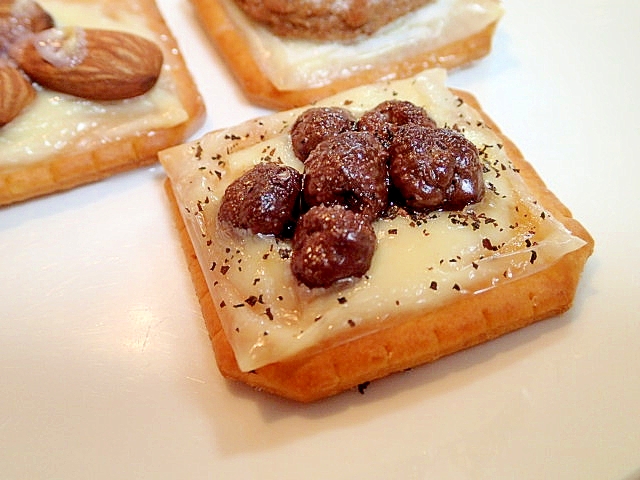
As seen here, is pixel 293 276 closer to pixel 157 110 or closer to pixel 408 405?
pixel 408 405

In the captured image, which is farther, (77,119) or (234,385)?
(77,119)

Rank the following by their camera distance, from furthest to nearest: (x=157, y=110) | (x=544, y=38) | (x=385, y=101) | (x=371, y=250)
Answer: (x=544, y=38) < (x=157, y=110) < (x=385, y=101) < (x=371, y=250)

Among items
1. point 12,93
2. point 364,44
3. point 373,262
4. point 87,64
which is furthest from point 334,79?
point 12,93

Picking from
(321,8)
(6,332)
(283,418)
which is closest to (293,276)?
(283,418)

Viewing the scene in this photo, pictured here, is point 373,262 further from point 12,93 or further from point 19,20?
point 19,20

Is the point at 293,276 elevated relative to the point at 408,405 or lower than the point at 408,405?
elevated

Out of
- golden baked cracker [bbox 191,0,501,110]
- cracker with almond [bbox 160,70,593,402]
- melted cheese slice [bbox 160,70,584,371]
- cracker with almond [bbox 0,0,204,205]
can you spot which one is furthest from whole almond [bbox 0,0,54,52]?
cracker with almond [bbox 160,70,593,402]

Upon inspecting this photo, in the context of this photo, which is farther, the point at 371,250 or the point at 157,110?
the point at 157,110
